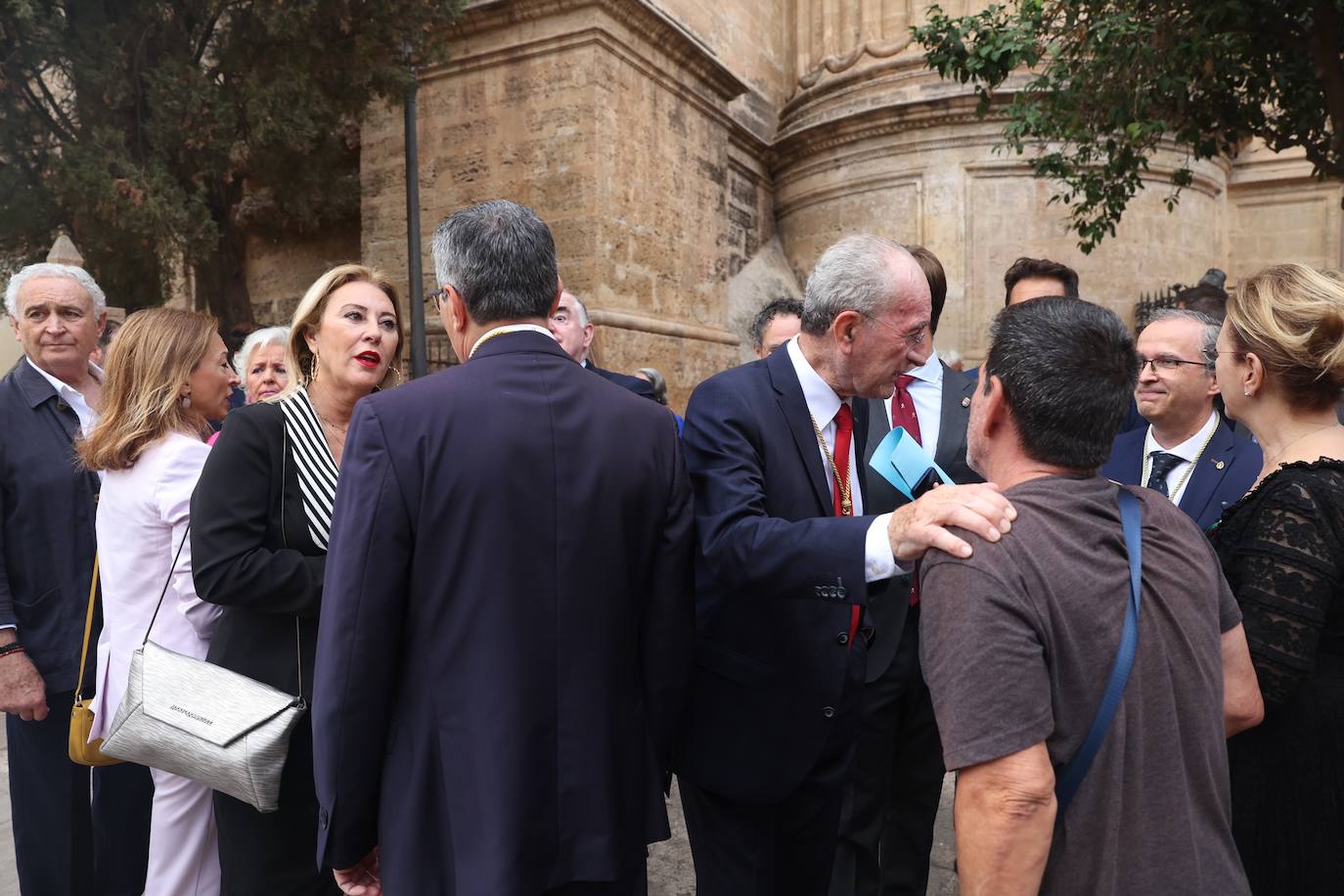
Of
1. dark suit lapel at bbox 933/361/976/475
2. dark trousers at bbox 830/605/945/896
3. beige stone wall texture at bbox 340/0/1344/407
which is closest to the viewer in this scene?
dark trousers at bbox 830/605/945/896

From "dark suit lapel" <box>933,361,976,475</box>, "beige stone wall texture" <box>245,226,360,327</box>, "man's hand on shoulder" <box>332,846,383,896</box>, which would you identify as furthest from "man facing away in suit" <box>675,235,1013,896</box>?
"beige stone wall texture" <box>245,226,360,327</box>

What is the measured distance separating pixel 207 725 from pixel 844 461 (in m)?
1.66

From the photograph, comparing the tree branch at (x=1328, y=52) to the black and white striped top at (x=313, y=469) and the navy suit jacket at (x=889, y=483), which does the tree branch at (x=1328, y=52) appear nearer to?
the navy suit jacket at (x=889, y=483)

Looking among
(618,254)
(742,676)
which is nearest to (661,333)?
(618,254)

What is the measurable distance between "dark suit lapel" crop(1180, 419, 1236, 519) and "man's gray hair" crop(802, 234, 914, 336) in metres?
1.41

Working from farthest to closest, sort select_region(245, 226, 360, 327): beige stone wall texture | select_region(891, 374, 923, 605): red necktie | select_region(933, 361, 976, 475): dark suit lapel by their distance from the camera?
1. select_region(245, 226, 360, 327): beige stone wall texture
2. select_region(891, 374, 923, 605): red necktie
3. select_region(933, 361, 976, 475): dark suit lapel

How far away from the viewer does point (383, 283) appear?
2594 millimetres

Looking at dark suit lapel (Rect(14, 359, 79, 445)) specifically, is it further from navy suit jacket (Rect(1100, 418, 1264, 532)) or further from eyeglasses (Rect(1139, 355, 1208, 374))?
eyeglasses (Rect(1139, 355, 1208, 374))

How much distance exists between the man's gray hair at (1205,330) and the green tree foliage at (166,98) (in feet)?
25.4

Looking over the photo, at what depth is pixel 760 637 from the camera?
2070mm

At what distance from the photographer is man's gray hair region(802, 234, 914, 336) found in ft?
6.73

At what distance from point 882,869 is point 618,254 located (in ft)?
25.0

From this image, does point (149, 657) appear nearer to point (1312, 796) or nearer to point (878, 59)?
point (1312, 796)

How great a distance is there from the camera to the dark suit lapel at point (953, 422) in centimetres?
300
